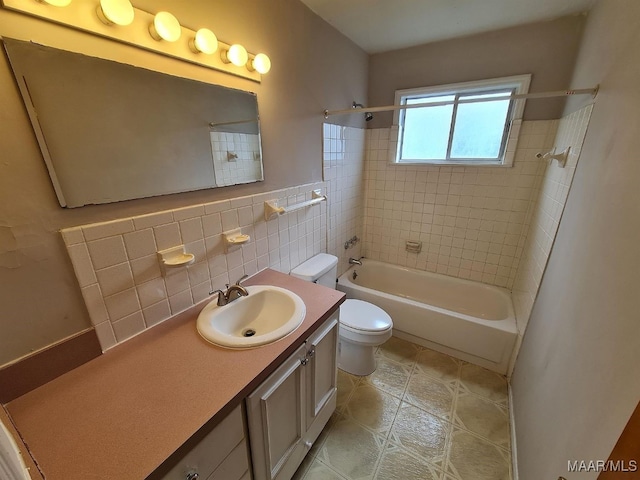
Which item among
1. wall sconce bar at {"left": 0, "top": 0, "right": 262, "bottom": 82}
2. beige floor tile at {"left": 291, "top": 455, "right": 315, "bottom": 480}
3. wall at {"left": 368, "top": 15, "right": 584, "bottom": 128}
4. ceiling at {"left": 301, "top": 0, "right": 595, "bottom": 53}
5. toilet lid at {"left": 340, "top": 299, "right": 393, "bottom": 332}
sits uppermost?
ceiling at {"left": 301, "top": 0, "right": 595, "bottom": 53}

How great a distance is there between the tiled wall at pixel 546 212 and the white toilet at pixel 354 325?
967mm

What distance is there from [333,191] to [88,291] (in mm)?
1685

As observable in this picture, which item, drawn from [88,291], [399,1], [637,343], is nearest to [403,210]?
[399,1]

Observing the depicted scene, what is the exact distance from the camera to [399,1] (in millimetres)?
1543

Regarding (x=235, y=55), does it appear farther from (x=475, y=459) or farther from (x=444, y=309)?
(x=475, y=459)

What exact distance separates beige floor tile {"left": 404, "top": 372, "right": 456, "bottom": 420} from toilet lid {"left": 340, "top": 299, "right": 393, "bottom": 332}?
0.47 m

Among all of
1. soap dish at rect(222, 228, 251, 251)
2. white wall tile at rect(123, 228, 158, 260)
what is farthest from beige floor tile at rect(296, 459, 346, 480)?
white wall tile at rect(123, 228, 158, 260)

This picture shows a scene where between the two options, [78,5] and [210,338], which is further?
[210,338]

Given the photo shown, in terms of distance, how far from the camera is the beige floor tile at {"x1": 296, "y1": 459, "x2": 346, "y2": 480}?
51.7 inches

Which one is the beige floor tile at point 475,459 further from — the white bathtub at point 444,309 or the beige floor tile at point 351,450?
the white bathtub at point 444,309

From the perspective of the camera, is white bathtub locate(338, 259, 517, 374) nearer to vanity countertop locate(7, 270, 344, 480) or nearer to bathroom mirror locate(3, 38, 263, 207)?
vanity countertop locate(7, 270, 344, 480)

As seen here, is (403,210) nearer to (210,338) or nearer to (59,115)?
(210,338)

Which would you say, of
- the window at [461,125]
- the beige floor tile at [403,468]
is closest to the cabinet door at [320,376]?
the beige floor tile at [403,468]

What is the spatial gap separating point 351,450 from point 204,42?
2.10 m
